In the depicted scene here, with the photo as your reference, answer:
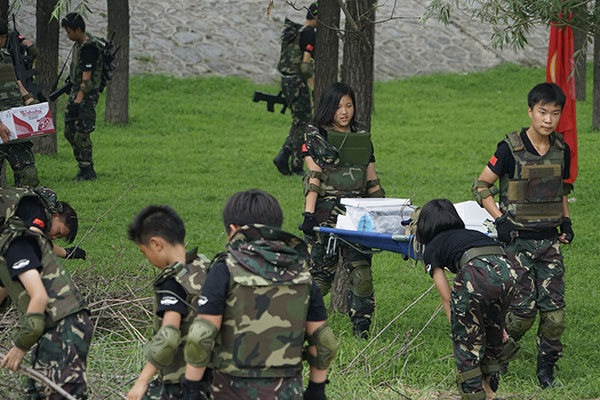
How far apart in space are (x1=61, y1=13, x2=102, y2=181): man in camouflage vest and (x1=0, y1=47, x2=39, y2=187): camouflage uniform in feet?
8.07

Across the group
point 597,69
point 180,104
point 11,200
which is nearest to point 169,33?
point 180,104

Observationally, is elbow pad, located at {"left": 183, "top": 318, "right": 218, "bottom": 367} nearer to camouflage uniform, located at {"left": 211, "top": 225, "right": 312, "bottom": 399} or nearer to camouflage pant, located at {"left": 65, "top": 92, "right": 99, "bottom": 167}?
camouflage uniform, located at {"left": 211, "top": 225, "right": 312, "bottom": 399}

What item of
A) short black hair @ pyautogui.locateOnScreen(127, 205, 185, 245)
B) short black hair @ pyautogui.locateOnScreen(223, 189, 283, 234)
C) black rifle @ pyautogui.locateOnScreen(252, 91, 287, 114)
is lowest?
short black hair @ pyautogui.locateOnScreen(127, 205, 185, 245)

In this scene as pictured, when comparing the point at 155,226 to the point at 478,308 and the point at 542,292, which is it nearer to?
the point at 478,308

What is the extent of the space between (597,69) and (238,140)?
5.83 m

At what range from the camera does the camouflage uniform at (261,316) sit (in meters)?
3.46

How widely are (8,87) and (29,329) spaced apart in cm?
509

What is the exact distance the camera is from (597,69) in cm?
1391

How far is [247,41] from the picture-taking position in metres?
19.4

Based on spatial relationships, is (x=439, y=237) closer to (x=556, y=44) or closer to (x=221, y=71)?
(x=556, y=44)

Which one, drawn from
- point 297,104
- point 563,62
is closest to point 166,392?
point 563,62

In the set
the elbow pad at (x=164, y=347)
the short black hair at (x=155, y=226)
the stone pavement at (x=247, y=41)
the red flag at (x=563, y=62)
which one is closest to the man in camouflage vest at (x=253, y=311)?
the elbow pad at (x=164, y=347)

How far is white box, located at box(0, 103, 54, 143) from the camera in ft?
26.8

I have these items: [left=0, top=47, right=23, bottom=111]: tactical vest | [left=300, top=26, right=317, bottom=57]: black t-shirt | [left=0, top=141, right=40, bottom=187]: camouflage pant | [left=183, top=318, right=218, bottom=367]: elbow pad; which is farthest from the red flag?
[left=300, top=26, right=317, bottom=57]: black t-shirt
